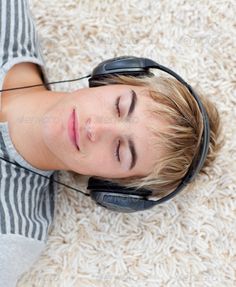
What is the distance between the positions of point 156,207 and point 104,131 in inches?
11.3

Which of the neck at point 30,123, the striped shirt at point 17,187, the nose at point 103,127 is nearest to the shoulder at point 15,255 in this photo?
the striped shirt at point 17,187

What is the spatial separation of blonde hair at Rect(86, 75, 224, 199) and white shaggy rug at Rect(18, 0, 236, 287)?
0.44 ft

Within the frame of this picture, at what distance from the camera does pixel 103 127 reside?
2.52 feet

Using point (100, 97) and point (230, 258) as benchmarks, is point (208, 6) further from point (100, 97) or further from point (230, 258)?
point (230, 258)

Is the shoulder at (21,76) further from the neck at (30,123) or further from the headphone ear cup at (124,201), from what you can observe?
the headphone ear cup at (124,201)

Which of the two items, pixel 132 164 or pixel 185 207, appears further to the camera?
pixel 185 207

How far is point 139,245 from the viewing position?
98 centimetres

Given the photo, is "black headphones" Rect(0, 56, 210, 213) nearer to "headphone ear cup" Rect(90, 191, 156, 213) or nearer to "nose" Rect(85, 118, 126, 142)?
"headphone ear cup" Rect(90, 191, 156, 213)

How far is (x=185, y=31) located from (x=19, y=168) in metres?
0.47

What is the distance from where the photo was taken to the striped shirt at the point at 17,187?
0.86 metres

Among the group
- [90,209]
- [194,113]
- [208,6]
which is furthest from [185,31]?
[90,209]

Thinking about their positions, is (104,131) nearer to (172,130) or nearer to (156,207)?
(172,130)

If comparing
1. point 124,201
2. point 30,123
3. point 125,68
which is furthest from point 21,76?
point 124,201

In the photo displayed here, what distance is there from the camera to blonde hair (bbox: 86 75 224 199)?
0.79 m
